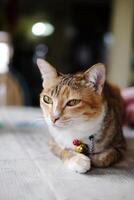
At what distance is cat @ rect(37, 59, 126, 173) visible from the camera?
1.00 metres

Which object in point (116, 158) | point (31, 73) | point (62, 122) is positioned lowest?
point (31, 73)

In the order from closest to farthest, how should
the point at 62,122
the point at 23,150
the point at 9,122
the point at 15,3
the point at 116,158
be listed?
the point at 62,122 < the point at 116,158 < the point at 23,150 < the point at 9,122 < the point at 15,3

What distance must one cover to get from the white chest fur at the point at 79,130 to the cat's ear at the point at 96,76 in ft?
0.28

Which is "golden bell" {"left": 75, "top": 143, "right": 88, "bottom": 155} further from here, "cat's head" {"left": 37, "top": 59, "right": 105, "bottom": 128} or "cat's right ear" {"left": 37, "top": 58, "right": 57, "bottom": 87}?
"cat's right ear" {"left": 37, "top": 58, "right": 57, "bottom": 87}

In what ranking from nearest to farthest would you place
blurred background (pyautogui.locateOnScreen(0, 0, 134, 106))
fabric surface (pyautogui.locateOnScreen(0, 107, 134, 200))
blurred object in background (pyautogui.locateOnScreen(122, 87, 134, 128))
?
fabric surface (pyautogui.locateOnScreen(0, 107, 134, 200)), blurred object in background (pyautogui.locateOnScreen(122, 87, 134, 128)), blurred background (pyautogui.locateOnScreen(0, 0, 134, 106))

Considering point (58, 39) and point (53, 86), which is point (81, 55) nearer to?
point (58, 39)

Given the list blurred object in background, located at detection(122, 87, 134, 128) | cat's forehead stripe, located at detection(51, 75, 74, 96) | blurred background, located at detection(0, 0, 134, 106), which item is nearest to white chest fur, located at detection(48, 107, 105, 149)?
cat's forehead stripe, located at detection(51, 75, 74, 96)

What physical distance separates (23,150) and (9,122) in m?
0.52

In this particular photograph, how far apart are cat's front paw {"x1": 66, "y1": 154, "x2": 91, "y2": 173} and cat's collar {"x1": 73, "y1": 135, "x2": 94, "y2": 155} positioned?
36mm

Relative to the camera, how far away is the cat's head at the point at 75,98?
0.99 meters

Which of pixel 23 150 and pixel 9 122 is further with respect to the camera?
pixel 9 122

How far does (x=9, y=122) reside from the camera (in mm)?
1709

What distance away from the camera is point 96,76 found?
1019mm

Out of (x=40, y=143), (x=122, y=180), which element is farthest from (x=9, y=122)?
(x=122, y=180)
